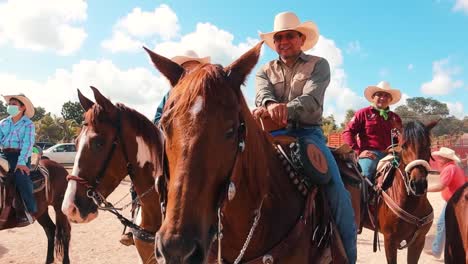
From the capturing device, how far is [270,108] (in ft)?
8.42

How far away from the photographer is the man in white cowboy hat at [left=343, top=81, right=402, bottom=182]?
20.7 feet

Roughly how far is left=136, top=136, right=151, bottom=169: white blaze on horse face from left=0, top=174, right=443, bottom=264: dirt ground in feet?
12.3

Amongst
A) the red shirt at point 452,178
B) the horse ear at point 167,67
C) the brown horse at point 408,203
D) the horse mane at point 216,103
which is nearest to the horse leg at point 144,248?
the horse mane at point 216,103

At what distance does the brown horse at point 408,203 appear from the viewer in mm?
5266

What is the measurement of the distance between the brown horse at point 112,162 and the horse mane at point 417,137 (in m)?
3.75

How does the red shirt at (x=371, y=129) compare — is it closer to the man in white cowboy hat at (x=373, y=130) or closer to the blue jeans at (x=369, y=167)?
the man in white cowboy hat at (x=373, y=130)

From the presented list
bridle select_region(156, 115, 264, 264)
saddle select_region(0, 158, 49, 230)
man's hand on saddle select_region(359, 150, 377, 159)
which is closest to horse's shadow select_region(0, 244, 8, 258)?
saddle select_region(0, 158, 49, 230)

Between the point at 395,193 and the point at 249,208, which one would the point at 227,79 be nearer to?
the point at 249,208

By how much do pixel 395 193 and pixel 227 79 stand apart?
15.4 ft

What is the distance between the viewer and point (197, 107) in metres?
1.76

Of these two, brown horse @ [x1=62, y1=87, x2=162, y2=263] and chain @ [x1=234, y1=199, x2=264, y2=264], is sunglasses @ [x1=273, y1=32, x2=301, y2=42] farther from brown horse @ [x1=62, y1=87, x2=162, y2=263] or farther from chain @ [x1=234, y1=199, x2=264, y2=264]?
brown horse @ [x1=62, y1=87, x2=162, y2=263]

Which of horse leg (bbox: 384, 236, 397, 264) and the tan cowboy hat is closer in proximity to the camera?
horse leg (bbox: 384, 236, 397, 264)

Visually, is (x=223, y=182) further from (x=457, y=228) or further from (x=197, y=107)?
(x=457, y=228)

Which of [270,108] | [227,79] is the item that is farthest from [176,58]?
[227,79]
